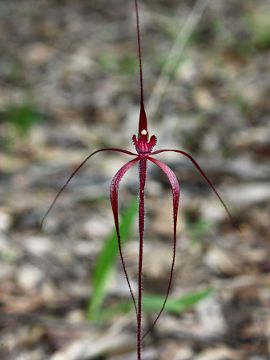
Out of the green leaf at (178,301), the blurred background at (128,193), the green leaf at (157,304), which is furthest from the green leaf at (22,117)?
→ the green leaf at (178,301)

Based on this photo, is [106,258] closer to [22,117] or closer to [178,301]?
[178,301]

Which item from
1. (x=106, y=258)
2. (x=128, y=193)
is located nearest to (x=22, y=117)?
(x=128, y=193)

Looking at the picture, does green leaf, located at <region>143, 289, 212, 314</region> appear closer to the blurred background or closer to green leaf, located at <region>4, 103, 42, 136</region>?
the blurred background

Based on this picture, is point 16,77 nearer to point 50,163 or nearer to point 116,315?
point 50,163

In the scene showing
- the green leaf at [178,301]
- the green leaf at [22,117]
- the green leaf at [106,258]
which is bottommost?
the green leaf at [178,301]

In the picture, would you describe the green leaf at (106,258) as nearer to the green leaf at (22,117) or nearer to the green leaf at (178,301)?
the green leaf at (178,301)

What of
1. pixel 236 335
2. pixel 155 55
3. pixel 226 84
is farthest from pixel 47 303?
pixel 155 55

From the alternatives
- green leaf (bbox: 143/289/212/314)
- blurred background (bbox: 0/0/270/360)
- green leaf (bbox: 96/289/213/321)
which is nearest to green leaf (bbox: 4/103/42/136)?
blurred background (bbox: 0/0/270/360)

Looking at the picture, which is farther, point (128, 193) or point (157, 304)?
point (128, 193)

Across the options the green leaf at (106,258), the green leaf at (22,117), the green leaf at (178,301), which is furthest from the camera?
the green leaf at (22,117)

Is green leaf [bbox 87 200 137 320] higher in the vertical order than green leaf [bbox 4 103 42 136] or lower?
lower
